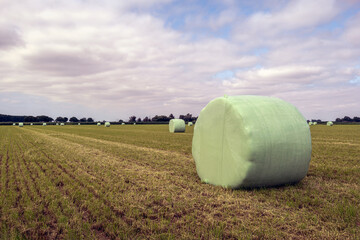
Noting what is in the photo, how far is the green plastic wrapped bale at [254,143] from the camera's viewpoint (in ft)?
18.2

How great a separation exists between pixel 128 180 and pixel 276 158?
12.7 feet

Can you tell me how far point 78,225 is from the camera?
4.12 m

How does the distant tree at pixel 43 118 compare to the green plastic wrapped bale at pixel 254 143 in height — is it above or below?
above

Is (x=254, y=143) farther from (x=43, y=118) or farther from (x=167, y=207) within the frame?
(x=43, y=118)

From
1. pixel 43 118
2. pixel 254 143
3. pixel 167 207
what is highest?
pixel 43 118

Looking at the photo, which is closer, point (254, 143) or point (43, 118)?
point (254, 143)

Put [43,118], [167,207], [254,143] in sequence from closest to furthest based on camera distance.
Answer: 1. [167,207]
2. [254,143]
3. [43,118]

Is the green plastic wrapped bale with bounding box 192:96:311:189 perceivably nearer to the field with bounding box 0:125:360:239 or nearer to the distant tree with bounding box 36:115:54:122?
the field with bounding box 0:125:360:239

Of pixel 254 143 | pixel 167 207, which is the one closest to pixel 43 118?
pixel 167 207

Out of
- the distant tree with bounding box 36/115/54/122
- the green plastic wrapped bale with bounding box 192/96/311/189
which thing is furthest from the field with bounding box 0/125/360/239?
the distant tree with bounding box 36/115/54/122

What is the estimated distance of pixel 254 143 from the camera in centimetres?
547

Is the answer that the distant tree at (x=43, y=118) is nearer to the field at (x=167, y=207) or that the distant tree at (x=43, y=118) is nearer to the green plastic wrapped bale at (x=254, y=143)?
the field at (x=167, y=207)

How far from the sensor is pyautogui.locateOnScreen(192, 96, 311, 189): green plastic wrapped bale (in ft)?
18.2

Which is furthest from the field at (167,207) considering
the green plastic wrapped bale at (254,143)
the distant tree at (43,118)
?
the distant tree at (43,118)
